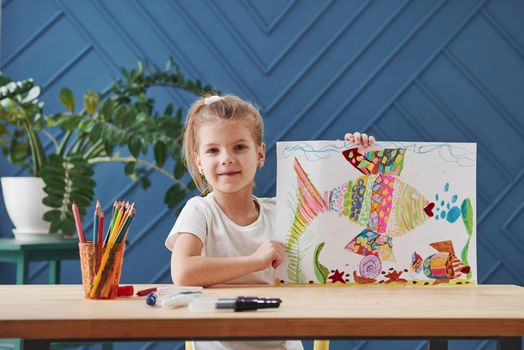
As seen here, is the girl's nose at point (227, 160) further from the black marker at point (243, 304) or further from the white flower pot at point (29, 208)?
the white flower pot at point (29, 208)

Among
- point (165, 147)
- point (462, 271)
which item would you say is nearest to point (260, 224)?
point (462, 271)

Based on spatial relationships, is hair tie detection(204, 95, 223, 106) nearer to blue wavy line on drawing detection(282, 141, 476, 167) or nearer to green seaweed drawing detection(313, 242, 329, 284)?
blue wavy line on drawing detection(282, 141, 476, 167)

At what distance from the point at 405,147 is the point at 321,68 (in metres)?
1.55

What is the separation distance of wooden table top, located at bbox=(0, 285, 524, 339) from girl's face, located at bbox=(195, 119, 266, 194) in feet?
1.65

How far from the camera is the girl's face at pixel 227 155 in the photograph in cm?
170

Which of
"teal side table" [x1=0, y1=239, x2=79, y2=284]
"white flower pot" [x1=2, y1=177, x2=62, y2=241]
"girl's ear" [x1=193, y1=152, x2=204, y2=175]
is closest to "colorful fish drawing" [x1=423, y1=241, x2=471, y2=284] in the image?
"girl's ear" [x1=193, y1=152, x2=204, y2=175]

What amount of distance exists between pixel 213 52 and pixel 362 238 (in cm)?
169

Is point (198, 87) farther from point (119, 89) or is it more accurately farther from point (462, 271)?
point (462, 271)

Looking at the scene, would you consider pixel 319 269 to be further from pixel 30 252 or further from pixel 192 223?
pixel 30 252

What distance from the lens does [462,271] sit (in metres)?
1.53

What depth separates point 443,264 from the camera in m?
1.52

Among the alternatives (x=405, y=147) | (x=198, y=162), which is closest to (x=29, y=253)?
(x=198, y=162)

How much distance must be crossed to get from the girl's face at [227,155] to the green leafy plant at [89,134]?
0.84 meters

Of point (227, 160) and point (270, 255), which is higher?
point (227, 160)
